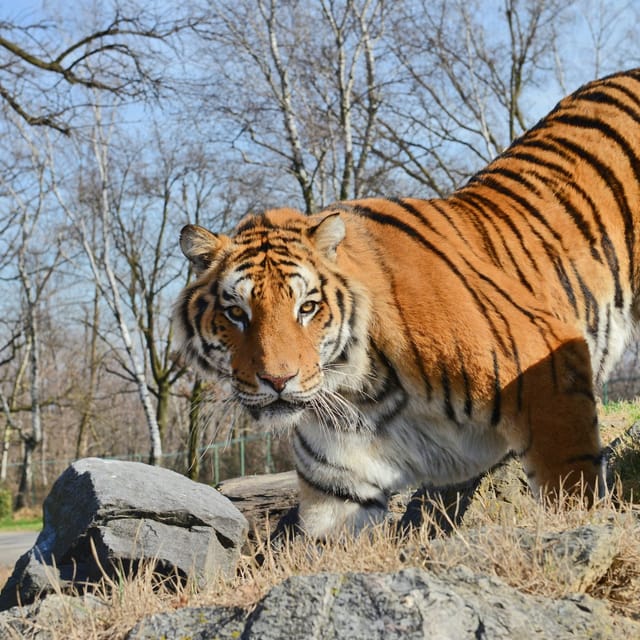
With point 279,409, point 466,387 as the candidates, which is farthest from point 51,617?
point 466,387

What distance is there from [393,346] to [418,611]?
1553 millimetres

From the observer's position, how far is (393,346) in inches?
145

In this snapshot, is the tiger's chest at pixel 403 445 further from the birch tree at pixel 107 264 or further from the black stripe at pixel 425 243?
the birch tree at pixel 107 264

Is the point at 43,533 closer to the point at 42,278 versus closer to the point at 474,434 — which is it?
the point at 474,434

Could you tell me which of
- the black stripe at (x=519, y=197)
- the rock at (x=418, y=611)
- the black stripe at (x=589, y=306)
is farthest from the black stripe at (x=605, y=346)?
the rock at (x=418, y=611)

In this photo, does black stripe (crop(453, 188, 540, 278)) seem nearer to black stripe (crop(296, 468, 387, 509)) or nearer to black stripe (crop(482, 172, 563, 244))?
black stripe (crop(482, 172, 563, 244))

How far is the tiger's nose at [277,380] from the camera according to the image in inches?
134

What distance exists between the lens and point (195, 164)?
2105 centimetres

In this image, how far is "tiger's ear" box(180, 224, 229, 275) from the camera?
383 centimetres

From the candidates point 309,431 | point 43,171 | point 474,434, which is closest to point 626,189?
point 474,434

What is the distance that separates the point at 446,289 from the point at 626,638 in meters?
1.71

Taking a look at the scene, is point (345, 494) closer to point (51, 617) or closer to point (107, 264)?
point (51, 617)

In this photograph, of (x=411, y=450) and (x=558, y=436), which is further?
(x=411, y=450)

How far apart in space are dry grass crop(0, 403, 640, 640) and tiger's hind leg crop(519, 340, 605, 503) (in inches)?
13.5
